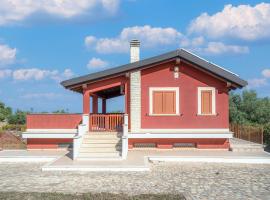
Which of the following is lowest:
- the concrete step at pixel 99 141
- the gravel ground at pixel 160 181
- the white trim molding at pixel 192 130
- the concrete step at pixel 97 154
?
the gravel ground at pixel 160 181

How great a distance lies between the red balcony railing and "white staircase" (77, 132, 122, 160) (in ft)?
5.74

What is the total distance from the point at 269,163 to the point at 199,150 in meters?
4.36

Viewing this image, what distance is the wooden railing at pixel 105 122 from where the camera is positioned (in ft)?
80.1

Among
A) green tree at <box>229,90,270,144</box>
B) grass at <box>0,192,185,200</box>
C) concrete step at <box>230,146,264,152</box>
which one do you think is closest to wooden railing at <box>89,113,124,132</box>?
concrete step at <box>230,146,264,152</box>

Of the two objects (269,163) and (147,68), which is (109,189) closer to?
(269,163)

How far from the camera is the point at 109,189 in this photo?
13.4 m

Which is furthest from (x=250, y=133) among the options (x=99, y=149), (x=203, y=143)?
(x=99, y=149)

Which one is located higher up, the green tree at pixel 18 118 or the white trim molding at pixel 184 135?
the green tree at pixel 18 118

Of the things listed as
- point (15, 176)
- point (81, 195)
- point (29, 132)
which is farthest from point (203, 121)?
point (81, 195)

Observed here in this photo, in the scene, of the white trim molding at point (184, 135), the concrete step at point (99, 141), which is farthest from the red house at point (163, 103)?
the concrete step at point (99, 141)

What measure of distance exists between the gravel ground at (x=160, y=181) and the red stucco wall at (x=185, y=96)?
517 centimetres

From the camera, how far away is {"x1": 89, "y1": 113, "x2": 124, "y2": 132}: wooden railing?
24422mm

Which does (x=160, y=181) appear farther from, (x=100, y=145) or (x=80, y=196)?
(x=100, y=145)

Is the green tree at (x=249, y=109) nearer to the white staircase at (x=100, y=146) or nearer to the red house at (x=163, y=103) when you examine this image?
the red house at (x=163, y=103)
